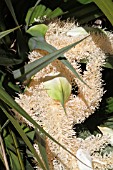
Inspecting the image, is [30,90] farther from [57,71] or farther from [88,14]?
[88,14]

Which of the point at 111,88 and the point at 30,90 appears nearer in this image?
the point at 30,90

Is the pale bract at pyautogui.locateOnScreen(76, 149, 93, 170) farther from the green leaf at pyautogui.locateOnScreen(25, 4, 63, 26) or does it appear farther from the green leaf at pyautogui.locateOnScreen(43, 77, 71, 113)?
the green leaf at pyautogui.locateOnScreen(25, 4, 63, 26)

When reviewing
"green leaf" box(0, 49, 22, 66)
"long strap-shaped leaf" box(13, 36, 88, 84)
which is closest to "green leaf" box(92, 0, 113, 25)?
"long strap-shaped leaf" box(13, 36, 88, 84)

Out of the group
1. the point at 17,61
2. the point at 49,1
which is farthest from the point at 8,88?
the point at 49,1

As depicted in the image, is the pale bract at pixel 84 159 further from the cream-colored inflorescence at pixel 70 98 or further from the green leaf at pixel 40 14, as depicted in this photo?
the green leaf at pixel 40 14

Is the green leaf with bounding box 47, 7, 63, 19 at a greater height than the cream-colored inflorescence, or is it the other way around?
the green leaf with bounding box 47, 7, 63, 19

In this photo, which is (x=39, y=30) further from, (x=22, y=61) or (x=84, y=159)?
(x=84, y=159)

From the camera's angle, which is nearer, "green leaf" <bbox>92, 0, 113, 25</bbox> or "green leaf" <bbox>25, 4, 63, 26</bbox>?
"green leaf" <bbox>92, 0, 113, 25</bbox>

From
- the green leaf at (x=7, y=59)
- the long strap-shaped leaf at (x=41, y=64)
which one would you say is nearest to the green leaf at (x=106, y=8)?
the long strap-shaped leaf at (x=41, y=64)
